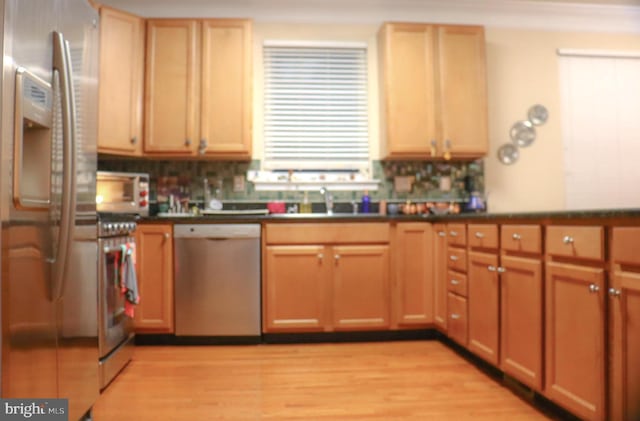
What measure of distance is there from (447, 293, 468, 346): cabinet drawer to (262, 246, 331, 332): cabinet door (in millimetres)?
884

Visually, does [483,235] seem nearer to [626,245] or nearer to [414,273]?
[414,273]

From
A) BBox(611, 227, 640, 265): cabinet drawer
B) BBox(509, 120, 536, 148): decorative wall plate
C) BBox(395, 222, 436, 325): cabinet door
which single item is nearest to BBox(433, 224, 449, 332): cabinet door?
BBox(395, 222, 436, 325): cabinet door

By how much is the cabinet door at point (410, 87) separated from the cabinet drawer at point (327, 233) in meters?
0.75

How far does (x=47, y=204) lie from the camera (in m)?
1.41

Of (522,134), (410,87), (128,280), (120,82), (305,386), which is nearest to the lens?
(305,386)

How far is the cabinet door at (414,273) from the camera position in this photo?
316cm

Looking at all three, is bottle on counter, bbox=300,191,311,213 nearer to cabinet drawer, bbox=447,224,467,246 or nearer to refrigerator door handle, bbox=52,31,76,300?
cabinet drawer, bbox=447,224,467,246

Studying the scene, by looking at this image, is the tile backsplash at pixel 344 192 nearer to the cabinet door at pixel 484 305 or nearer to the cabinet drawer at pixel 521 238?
the cabinet door at pixel 484 305

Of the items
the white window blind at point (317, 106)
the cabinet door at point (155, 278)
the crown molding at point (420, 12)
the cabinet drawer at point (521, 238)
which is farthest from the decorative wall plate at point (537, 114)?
the cabinet door at point (155, 278)

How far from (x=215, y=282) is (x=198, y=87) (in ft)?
5.17

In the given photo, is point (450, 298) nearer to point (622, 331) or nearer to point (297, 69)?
point (622, 331)

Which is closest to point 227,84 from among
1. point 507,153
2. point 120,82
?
point 120,82

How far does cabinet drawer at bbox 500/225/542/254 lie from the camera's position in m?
1.95

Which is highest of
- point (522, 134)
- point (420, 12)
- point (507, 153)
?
point (420, 12)
